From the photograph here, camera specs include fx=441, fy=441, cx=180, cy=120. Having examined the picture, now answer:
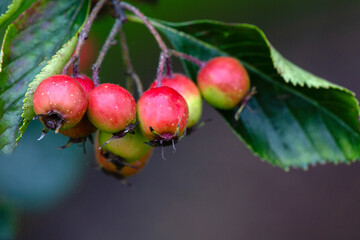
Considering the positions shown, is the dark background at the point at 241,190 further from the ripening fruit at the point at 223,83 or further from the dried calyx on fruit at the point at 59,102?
the dried calyx on fruit at the point at 59,102

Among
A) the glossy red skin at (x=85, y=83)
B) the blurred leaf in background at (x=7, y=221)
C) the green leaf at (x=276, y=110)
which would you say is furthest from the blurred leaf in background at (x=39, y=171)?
the glossy red skin at (x=85, y=83)

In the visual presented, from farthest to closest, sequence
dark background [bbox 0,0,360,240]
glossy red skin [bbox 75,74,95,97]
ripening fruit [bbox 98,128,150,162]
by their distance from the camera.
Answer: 1. dark background [bbox 0,0,360,240]
2. ripening fruit [bbox 98,128,150,162]
3. glossy red skin [bbox 75,74,95,97]

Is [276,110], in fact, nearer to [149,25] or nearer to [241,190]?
[149,25]

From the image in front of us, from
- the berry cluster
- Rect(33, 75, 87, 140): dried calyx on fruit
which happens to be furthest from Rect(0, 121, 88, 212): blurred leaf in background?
Rect(33, 75, 87, 140): dried calyx on fruit

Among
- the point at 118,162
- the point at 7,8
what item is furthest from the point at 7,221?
the point at 7,8

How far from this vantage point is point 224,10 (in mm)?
2699

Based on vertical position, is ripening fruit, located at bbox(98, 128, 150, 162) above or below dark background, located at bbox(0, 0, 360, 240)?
above

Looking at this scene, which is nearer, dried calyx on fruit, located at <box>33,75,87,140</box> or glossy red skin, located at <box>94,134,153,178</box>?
dried calyx on fruit, located at <box>33,75,87,140</box>

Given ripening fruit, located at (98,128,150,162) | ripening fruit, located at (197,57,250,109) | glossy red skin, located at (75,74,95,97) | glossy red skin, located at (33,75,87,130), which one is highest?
glossy red skin, located at (33,75,87,130)

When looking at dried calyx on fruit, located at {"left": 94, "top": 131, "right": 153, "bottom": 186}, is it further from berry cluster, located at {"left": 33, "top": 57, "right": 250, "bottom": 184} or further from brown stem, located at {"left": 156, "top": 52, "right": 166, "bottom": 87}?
brown stem, located at {"left": 156, "top": 52, "right": 166, "bottom": 87}

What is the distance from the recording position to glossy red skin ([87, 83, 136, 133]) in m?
1.12

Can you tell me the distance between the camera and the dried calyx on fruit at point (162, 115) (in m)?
1.15

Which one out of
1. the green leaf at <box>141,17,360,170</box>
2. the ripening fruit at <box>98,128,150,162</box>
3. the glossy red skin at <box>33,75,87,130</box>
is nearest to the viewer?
the glossy red skin at <box>33,75,87,130</box>

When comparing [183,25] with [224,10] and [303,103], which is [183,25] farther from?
[224,10]
